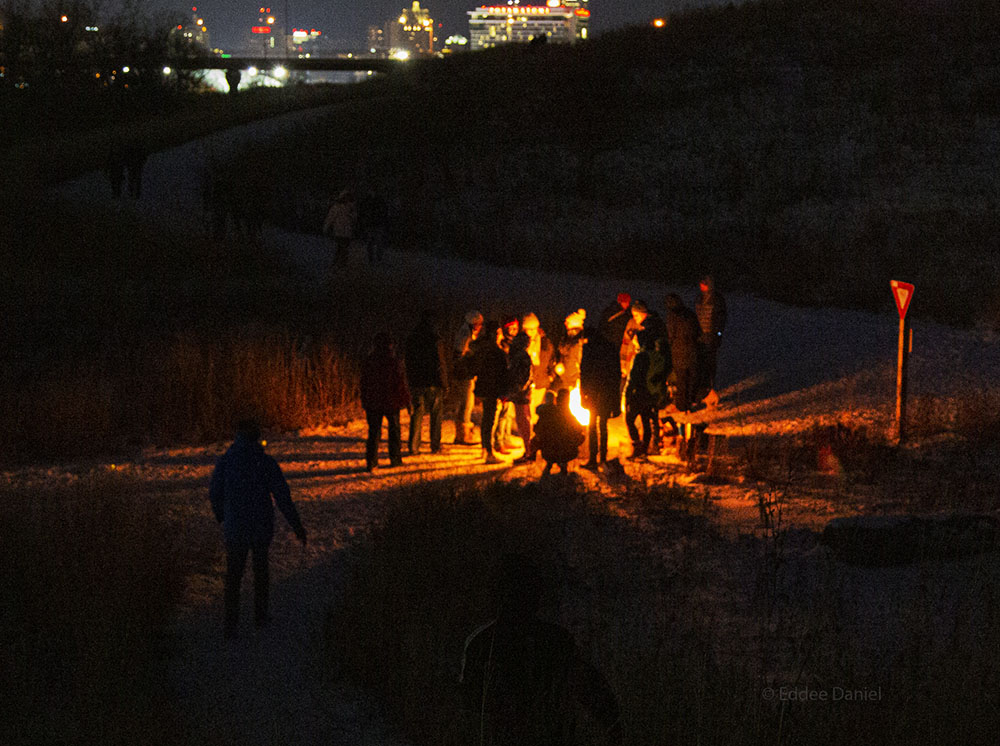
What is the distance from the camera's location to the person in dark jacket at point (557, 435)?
39.4 feet

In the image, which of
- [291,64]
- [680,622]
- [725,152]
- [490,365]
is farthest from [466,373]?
[291,64]

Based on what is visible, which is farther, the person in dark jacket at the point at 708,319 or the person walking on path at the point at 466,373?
the person in dark jacket at the point at 708,319

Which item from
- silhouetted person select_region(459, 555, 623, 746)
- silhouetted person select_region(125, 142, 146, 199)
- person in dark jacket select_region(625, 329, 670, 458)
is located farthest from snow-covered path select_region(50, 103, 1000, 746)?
silhouetted person select_region(125, 142, 146, 199)

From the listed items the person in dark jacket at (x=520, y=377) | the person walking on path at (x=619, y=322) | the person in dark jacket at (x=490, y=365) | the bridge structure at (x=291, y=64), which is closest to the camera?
the person in dark jacket at (x=490, y=365)

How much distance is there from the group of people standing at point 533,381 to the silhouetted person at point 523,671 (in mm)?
7375

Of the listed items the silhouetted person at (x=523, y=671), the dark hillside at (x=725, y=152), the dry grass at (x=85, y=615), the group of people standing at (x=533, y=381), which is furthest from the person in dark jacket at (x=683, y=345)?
the silhouetted person at (x=523, y=671)

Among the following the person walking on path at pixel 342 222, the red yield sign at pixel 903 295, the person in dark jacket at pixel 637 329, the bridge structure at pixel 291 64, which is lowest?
the person in dark jacket at pixel 637 329

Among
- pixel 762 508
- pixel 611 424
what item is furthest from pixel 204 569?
pixel 611 424

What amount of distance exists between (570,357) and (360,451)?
2.80 meters

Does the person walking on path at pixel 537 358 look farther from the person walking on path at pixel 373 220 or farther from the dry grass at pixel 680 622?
the person walking on path at pixel 373 220

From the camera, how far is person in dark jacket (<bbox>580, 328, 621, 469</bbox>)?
12.1m

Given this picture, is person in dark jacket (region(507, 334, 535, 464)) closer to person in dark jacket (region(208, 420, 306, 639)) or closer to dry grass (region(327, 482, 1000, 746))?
dry grass (region(327, 482, 1000, 746))

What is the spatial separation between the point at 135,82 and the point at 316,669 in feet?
188

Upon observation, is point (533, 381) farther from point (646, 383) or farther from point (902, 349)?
point (902, 349)
